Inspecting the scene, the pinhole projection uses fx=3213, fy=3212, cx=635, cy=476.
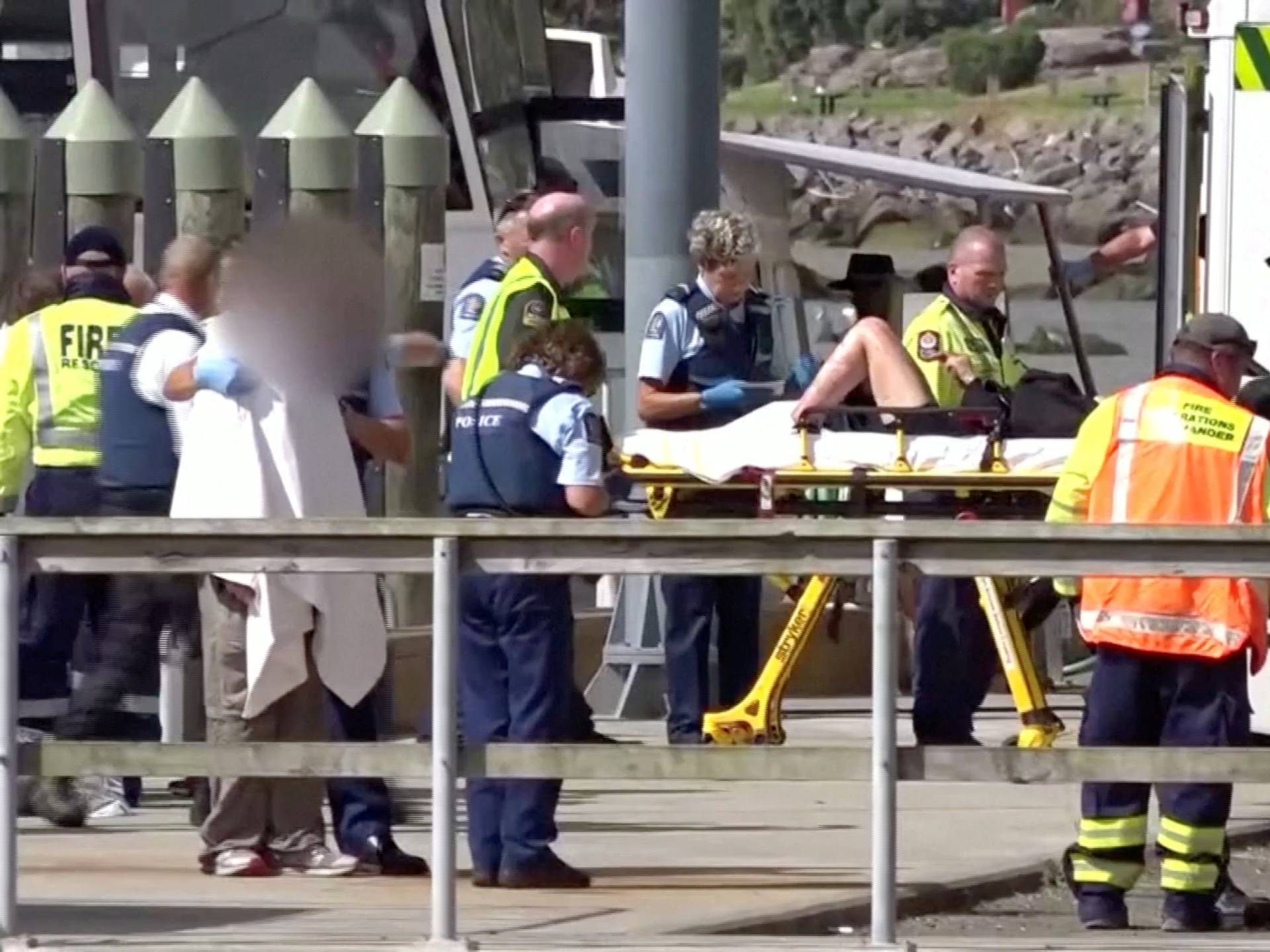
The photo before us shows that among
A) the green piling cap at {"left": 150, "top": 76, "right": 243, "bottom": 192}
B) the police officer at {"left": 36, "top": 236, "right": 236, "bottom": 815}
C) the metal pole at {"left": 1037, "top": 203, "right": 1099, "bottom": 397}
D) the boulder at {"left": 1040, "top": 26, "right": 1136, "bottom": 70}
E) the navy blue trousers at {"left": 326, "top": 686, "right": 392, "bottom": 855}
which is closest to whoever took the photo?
the navy blue trousers at {"left": 326, "top": 686, "right": 392, "bottom": 855}

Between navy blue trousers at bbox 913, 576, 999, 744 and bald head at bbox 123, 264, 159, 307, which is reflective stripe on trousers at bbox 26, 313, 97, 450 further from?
navy blue trousers at bbox 913, 576, 999, 744

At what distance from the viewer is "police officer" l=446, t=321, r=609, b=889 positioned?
822cm

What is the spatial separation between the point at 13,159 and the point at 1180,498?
19.5ft

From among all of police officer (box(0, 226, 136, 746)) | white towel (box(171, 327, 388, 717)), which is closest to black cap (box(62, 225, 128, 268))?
police officer (box(0, 226, 136, 746))

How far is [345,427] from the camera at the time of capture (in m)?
8.52

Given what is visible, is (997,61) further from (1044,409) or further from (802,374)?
(1044,409)

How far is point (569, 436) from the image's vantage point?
8.23m

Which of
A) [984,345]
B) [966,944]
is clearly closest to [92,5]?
[984,345]

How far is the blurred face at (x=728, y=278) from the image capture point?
10719 millimetres

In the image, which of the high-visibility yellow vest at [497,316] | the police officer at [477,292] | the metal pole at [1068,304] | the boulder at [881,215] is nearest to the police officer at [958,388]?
the police officer at [477,292]

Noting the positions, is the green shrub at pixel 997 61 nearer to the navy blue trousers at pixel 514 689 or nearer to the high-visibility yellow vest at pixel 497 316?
the high-visibility yellow vest at pixel 497 316

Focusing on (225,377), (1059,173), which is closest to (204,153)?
(225,377)

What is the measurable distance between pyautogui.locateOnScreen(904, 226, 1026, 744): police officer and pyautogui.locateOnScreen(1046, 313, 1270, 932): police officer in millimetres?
2211

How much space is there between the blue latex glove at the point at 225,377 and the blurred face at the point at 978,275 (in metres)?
3.13
